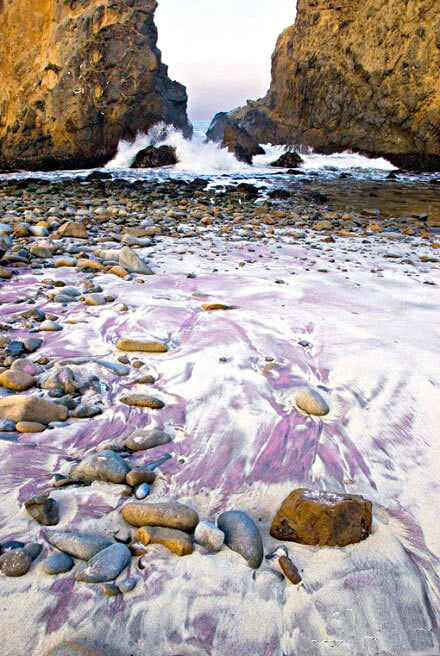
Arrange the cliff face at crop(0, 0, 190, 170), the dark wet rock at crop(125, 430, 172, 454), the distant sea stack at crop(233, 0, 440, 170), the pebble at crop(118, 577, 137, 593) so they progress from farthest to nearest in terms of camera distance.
A: the distant sea stack at crop(233, 0, 440, 170) → the cliff face at crop(0, 0, 190, 170) → the dark wet rock at crop(125, 430, 172, 454) → the pebble at crop(118, 577, 137, 593)

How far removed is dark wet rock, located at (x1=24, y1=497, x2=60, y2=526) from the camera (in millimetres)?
1217

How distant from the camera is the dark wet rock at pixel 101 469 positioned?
55.2 inches

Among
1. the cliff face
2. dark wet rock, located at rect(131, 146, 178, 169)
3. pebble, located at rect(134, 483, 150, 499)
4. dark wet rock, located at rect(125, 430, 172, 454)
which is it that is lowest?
dark wet rock, located at rect(131, 146, 178, 169)

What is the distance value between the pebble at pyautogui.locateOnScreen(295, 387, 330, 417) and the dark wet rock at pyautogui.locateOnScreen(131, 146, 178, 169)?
56.3 ft

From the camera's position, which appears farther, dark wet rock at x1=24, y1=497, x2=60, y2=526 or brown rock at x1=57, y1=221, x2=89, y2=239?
brown rock at x1=57, y1=221, x2=89, y2=239

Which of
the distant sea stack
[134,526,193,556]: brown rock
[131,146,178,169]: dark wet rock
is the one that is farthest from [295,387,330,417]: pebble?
the distant sea stack

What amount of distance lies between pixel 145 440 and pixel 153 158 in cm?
1764

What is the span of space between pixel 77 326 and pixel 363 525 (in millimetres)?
1930

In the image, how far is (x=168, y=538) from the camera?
117 cm

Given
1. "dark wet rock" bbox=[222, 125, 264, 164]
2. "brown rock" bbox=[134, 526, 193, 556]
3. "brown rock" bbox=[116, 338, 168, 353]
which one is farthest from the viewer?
"dark wet rock" bbox=[222, 125, 264, 164]

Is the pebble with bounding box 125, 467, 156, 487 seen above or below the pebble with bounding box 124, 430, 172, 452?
above

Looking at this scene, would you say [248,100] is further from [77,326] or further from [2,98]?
[77,326]

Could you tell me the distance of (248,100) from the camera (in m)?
36.2

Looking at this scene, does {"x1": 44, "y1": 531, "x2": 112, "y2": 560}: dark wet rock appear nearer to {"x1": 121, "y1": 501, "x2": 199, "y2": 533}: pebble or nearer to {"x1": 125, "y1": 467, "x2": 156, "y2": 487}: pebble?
{"x1": 121, "y1": 501, "x2": 199, "y2": 533}: pebble
